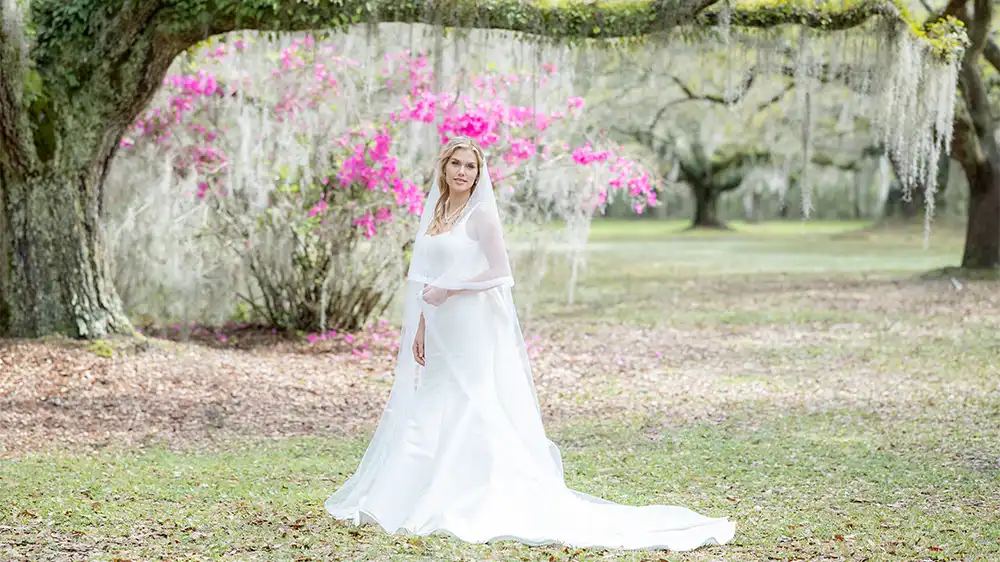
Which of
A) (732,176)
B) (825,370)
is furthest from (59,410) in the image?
(732,176)

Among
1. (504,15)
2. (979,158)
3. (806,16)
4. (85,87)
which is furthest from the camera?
(979,158)

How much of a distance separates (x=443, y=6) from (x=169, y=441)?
3604mm

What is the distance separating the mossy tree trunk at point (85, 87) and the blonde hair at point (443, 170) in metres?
3.41

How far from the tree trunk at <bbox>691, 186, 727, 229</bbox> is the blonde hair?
1196 inches

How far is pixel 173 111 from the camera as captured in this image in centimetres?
977

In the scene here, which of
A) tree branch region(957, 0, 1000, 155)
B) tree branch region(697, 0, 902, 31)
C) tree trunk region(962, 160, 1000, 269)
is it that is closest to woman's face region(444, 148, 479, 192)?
tree branch region(697, 0, 902, 31)

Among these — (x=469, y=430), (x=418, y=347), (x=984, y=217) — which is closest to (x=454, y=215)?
(x=418, y=347)

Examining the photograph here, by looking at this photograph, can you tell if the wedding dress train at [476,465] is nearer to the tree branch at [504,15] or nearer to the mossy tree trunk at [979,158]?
the tree branch at [504,15]

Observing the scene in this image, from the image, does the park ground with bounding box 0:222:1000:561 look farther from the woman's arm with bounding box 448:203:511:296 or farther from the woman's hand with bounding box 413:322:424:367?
the woman's arm with bounding box 448:203:511:296

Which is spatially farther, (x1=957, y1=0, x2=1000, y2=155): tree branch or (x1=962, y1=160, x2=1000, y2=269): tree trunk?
(x1=962, y1=160, x2=1000, y2=269): tree trunk

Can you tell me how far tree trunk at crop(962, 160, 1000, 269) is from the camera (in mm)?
15891

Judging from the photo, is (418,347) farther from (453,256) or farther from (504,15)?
(504,15)

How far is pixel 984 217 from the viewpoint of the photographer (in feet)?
52.5

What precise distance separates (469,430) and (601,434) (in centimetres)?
242
